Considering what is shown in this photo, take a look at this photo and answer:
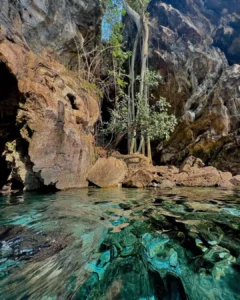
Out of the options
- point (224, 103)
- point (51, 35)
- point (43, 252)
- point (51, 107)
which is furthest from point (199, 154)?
point (43, 252)

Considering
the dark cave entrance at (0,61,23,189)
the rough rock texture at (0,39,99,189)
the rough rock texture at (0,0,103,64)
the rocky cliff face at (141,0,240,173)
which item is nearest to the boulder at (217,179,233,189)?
the rocky cliff face at (141,0,240,173)

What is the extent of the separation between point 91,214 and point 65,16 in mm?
9559

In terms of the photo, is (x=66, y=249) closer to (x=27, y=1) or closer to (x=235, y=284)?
(x=235, y=284)

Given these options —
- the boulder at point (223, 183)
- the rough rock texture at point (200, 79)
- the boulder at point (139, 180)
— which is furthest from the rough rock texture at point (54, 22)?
the boulder at point (223, 183)

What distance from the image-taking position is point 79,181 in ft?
21.3

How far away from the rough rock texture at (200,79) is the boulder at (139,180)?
5.19 metres

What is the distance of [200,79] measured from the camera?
12.9 meters

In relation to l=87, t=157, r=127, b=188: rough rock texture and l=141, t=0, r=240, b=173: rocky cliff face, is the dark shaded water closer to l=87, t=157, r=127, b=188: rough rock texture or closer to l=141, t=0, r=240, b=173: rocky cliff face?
l=87, t=157, r=127, b=188: rough rock texture

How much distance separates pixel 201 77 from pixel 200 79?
134mm

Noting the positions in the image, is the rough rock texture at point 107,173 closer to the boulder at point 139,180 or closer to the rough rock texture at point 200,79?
the boulder at point 139,180

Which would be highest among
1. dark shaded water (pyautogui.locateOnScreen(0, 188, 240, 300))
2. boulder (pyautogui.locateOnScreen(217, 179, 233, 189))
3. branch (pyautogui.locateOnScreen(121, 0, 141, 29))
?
branch (pyautogui.locateOnScreen(121, 0, 141, 29))

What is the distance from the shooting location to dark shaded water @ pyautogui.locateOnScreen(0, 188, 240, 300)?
1.10m

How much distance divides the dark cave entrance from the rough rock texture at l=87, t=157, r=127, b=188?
235 cm

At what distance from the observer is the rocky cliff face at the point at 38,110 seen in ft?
18.6
